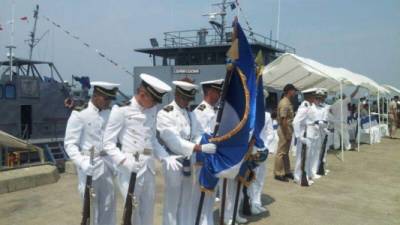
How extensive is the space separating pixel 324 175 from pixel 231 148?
5.75 meters

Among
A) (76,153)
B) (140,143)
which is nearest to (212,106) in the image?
(140,143)

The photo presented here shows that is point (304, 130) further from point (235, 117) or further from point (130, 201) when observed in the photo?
point (130, 201)

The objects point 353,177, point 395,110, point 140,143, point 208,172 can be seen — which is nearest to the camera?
point 140,143

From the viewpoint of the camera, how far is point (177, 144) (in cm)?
394

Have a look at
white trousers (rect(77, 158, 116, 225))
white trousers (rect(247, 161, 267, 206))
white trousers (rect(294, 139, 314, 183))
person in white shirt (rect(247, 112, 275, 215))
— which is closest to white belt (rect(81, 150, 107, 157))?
white trousers (rect(77, 158, 116, 225))

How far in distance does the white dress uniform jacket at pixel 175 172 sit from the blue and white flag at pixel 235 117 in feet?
1.03

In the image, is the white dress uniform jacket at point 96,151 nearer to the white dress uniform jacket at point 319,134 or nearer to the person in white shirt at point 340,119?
the white dress uniform jacket at point 319,134

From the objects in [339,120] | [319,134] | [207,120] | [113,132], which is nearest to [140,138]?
[113,132]

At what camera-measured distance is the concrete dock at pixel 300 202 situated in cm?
550

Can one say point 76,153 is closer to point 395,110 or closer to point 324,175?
point 324,175

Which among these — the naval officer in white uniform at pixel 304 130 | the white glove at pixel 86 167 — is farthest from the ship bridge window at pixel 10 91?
the white glove at pixel 86 167

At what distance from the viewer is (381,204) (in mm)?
6664

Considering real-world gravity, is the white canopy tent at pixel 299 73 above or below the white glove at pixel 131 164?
above

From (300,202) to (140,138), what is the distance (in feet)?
12.4
